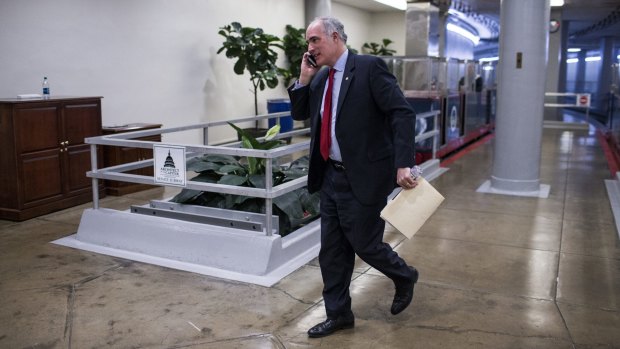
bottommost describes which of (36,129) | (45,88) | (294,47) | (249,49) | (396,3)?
(36,129)

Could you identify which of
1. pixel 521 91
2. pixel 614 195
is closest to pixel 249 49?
pixel 521 91

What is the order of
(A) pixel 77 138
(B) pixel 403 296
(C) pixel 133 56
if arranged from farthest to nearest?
1. (C) pixel 133 56
2. (A) pixel 77 138
3. (B) pixel 403 296

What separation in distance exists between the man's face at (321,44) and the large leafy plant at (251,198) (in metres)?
1.89

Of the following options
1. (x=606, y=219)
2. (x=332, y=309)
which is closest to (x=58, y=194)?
(x=332, y=309)

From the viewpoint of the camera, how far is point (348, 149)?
3.13 meters

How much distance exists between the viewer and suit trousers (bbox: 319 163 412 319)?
3178 mm

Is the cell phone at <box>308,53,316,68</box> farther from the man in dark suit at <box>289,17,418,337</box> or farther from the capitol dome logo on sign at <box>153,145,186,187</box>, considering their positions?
the capitol dome logo on sign at <box>153,145,186,187</box>

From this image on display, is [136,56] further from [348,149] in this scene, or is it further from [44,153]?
[348,149]

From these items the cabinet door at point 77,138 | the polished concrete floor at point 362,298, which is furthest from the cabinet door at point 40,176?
the polished concrete floor at point 362,298

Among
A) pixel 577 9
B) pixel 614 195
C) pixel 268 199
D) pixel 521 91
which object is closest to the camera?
pixel 268 199

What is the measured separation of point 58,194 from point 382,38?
14652 millimetres

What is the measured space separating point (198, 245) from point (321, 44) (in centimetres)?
209

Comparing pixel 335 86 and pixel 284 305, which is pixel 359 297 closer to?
pixel 284 305

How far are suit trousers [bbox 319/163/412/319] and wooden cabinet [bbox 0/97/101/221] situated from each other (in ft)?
13.0
